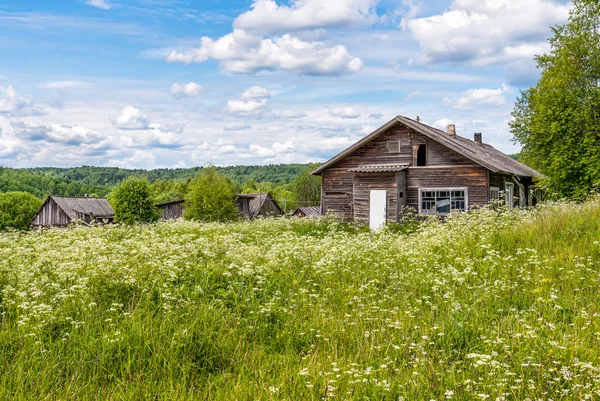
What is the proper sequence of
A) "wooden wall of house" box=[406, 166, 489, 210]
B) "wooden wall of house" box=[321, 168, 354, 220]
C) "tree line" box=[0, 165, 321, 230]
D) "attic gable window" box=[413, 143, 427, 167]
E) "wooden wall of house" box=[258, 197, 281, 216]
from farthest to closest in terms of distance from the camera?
"wooden wall of house" box=[258, 197, 281, 216] < "tree line" box=[0, 165, 321, 230] < "wooden wall of house" box=[321, 168, 354, 220] < "attic gable window" box=[413, 143, 427, 167] < "wooden wall of house" box=[406, 166, 489, 210]

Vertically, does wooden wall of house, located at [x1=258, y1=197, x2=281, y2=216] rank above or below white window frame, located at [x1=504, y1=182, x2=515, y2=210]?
below

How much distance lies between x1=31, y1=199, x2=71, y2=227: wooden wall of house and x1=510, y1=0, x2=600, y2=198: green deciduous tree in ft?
152

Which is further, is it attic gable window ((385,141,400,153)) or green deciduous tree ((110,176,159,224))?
green deciduous tree ((110,176,159,224))

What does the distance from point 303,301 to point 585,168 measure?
2287 cm

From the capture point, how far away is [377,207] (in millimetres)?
24234

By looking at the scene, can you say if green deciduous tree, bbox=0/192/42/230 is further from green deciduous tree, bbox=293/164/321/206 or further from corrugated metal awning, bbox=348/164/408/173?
corrugated metal awning, bbox=348/164/408/173

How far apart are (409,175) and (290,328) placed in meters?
19.7

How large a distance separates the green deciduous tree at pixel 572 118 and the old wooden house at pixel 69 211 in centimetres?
4382

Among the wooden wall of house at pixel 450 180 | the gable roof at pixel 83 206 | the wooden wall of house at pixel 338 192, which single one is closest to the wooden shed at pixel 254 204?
the gable roof at pixel 83 206

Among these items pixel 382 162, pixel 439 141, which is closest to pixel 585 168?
pixel 439 141

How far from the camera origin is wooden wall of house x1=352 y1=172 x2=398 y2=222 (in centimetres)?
2378

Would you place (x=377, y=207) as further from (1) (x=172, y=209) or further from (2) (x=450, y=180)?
(1) (x=172, y=209)

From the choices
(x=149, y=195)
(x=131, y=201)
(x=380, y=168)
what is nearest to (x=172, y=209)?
(x=149, y=195)

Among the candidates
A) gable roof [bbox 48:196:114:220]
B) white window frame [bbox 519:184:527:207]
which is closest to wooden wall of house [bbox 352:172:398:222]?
white window frame [bbox 519:184:527:207]
